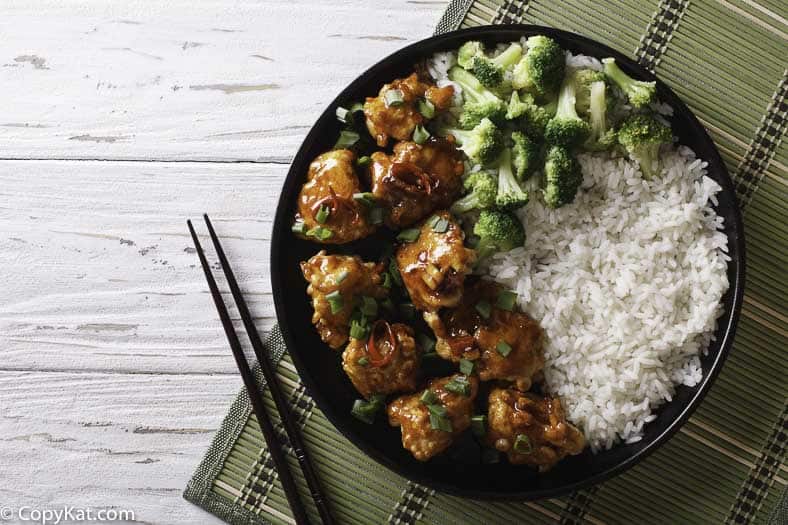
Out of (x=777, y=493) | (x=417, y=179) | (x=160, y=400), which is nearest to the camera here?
(x=417, y=179)

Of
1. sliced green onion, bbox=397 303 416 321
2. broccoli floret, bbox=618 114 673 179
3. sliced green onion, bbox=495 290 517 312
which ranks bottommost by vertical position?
sliced green onion, bbox=397 303 416 321

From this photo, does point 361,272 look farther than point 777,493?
No

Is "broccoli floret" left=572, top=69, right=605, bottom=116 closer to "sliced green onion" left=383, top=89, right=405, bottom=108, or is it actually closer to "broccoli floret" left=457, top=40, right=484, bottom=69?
"broccoli floret" left=457, top=40, right=484, bottom=69

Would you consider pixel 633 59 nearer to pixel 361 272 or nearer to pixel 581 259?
pixel 581 259

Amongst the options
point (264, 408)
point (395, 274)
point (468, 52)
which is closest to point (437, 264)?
point (395, 274)

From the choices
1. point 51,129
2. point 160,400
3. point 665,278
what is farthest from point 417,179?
point 51,129

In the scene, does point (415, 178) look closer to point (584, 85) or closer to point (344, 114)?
point (344, 114)

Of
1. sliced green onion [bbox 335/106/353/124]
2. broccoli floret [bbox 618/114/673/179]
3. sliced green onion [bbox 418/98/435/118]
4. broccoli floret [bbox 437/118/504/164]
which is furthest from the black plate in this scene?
broccoli floret [bbox 437/118/504/164]
